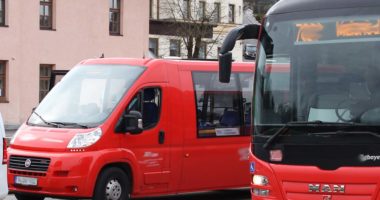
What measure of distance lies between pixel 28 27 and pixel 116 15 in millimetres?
6068

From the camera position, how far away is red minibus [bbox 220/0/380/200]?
838cm

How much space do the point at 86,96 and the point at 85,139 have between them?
1.09 m

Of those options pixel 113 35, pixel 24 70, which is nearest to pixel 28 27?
pixel 24 70

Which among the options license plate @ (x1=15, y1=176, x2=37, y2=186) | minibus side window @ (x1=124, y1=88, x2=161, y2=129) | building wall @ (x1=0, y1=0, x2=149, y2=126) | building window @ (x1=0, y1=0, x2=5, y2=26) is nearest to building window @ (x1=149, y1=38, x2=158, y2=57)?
building wall @ (x1=0, y1=0, x2=149, y2=126)

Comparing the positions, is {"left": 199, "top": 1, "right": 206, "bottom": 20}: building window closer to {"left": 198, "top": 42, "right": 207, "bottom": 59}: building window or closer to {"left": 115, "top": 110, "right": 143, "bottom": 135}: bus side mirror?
{"left": 198, "top": 42, "right": 207, "bottom": 59}: building window

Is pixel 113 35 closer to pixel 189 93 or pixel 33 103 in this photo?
pixel 33 103

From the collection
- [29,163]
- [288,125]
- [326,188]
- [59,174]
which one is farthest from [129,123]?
[326,188]

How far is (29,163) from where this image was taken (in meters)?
11.7

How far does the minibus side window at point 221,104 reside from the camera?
43.8ft

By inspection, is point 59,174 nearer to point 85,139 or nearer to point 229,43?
point 85,139

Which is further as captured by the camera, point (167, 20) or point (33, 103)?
point (167, 20)

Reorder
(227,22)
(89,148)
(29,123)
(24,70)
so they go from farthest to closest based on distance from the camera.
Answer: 1. (227,22)
2. (24,70)
3. (29,123)
4. (89,148)

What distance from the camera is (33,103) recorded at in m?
38.8

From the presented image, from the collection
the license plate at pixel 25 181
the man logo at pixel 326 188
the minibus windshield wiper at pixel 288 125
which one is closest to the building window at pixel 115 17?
the license plate at pixel 25 181
